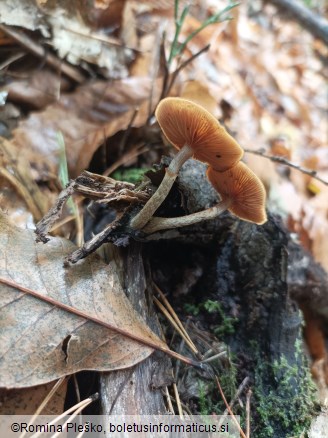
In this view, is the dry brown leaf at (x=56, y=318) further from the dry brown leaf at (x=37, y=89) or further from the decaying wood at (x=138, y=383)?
the dry brown leaf at (x=37, y=89)

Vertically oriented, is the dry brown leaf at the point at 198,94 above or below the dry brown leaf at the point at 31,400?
above

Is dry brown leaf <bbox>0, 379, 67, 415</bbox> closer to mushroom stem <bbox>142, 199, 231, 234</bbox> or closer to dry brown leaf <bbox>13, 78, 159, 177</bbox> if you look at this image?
mushroom stem <bbox>142, 199, 231, 234</bbox>

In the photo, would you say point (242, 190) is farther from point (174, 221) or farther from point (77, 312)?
point (77, 312)

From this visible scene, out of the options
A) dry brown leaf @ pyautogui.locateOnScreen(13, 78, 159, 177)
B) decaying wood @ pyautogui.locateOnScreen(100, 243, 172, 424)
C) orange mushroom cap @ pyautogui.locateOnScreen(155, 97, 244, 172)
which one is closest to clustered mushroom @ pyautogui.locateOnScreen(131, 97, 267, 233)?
orange mushroom cap @ pyautogui.locateOnScreen(155, 97, 244, 172)

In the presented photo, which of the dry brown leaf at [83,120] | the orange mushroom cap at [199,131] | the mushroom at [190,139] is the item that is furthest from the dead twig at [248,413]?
the dry brown leaf at [83,120]

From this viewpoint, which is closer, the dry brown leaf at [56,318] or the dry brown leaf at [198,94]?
the dry brown leaf at [56,318]

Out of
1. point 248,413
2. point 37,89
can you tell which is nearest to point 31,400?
point 248,413

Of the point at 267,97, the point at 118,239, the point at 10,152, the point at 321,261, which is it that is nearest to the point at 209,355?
the point at 118,239
